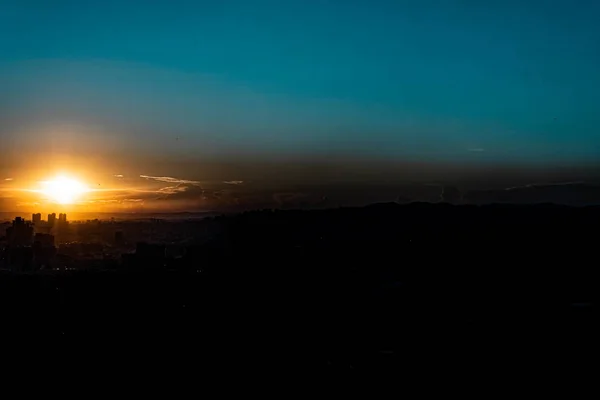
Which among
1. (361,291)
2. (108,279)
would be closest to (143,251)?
(108,279)

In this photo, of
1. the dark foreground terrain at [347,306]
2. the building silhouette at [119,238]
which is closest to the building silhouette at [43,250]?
the building silhouette at [119,238]

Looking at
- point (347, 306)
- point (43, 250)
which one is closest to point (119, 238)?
point (43, 250)

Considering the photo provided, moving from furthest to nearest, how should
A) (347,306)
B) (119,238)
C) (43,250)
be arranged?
(119,238) < (43,250) < (347,306)

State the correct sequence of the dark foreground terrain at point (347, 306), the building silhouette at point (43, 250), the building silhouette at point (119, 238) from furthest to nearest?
1. the building silhouette at point (119, 238)
2. the building silhouette at point (43, 250)
3. the dark foreground terrain at point (347, 306)

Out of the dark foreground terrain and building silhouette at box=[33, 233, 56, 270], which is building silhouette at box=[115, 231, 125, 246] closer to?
building silhouette at box=[33, 233, 56, 270]

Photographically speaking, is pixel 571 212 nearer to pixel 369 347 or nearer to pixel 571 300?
pixel 571 300

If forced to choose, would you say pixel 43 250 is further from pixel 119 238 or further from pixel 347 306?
pixel 347 306

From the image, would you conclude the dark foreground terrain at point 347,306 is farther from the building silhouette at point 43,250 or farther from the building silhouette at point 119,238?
the building silhouette at point 119,238

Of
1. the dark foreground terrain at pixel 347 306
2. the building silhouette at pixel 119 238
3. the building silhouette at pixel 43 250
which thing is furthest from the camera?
the building silhouette at pixel 119 238

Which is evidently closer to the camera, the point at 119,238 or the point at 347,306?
the point at 347,306
